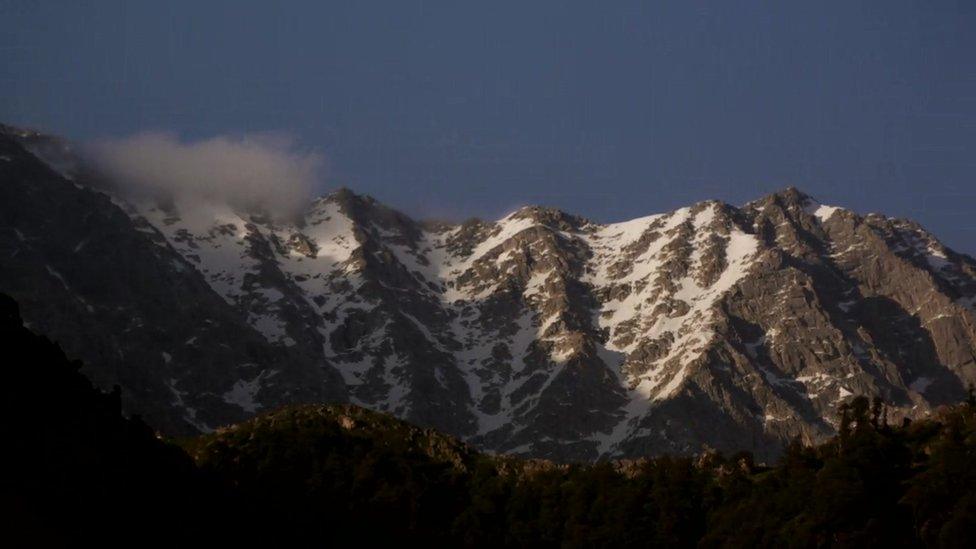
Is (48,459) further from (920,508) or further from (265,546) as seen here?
(920,508)

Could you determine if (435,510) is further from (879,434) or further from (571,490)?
(879,434)

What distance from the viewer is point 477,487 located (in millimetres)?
119688

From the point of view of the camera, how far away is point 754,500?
110 meters

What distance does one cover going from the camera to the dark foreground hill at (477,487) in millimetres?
62656

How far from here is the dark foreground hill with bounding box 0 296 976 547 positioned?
206 feet

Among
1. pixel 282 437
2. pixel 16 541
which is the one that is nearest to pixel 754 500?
pixel 282 437

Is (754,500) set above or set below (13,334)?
above

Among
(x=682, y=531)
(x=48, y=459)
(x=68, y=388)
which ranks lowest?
(x=48, y=459)

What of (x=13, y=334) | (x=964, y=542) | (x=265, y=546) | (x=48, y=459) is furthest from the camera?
(x=964, y=542)

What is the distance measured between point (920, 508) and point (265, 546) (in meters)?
50.3

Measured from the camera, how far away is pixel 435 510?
113250 millimetres

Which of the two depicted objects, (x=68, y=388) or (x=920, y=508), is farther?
(x=920, y=508)

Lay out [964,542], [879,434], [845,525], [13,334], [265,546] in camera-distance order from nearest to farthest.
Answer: [13,334], [265,546], [964,542], [845,525], [879,434]

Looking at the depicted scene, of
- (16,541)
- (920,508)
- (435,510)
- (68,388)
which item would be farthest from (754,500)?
(16,541)
